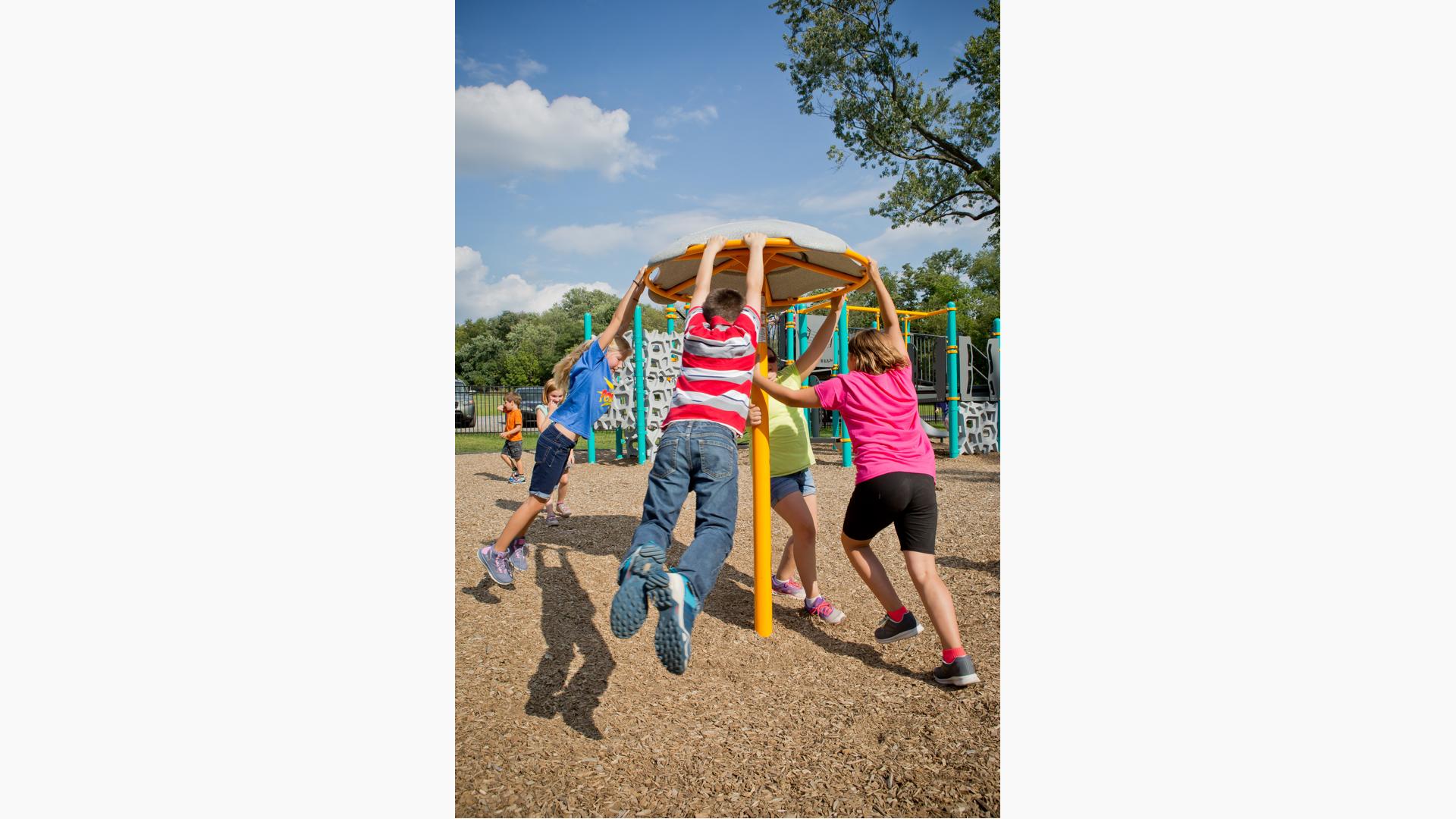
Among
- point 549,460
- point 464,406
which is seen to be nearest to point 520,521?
point 549,460

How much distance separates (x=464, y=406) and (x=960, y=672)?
27.0 meters

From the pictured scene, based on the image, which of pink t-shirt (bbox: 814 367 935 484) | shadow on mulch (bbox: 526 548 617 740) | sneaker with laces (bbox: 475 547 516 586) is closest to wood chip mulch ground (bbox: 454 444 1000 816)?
shadow on mulch (bbox: 526 548 617 740)

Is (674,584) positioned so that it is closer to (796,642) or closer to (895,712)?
(895,712)

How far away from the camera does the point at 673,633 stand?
2559 mm

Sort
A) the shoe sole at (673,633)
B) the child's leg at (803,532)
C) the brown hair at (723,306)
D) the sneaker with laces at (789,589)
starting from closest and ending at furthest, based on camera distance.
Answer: the shoe sole at (673,633)
the brown hair at (723,306)
the child's leg at (803,532)
the sneaker with laces at (789,589)

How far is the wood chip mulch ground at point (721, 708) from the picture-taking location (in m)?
2.57

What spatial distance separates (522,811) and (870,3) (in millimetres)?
13999

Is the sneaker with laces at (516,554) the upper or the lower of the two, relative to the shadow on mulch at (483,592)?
upper

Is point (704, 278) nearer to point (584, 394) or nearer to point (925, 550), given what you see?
point (925, 550)

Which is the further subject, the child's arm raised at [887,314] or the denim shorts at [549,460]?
the denim shorts at [549,460]

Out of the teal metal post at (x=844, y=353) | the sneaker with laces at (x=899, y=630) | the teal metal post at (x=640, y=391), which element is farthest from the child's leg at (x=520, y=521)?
the teal metal post at (x=640, y=391)

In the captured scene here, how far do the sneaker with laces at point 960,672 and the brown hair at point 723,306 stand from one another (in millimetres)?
1851

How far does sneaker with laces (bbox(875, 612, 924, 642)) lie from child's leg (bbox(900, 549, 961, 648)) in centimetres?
49

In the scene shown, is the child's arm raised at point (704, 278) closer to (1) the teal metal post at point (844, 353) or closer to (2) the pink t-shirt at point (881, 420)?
(2) the pink t-shirt at point (881, 420)
